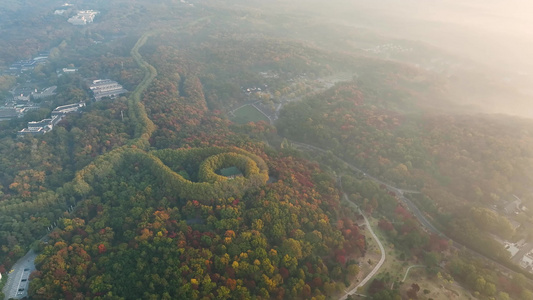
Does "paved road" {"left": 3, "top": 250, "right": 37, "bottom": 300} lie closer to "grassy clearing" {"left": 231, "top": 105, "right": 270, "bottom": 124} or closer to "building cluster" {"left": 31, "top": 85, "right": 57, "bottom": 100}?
"grassy clearing" {"left": 231, "top": 105, "right": 270, "bottom": 124}

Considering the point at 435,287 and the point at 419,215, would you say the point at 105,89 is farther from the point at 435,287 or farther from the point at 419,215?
the point at 435,287

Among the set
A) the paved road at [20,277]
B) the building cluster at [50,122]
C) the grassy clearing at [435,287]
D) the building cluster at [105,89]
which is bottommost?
the paved road at [20,277]

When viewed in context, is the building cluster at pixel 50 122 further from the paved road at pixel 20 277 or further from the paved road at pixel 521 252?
the paved road at pixel 521 252

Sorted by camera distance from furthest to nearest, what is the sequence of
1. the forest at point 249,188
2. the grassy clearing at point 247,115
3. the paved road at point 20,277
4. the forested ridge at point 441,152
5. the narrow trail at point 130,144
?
the grassy clearing at point 247,115 → the forested ridge at point 441,152 → the forest at point 249,188 → the narrow trail at point 130,144 → the paved road at point 20,277

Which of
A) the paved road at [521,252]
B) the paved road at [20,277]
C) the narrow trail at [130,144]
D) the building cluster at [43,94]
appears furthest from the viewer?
the building cluster at [43,94]

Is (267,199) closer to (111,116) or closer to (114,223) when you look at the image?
(114,223)

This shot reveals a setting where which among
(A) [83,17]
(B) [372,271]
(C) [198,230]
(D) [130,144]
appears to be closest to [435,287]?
(B) [372,271]

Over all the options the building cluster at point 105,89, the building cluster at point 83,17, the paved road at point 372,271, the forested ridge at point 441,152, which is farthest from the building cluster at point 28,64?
Answer: the paved road at point 372,271
